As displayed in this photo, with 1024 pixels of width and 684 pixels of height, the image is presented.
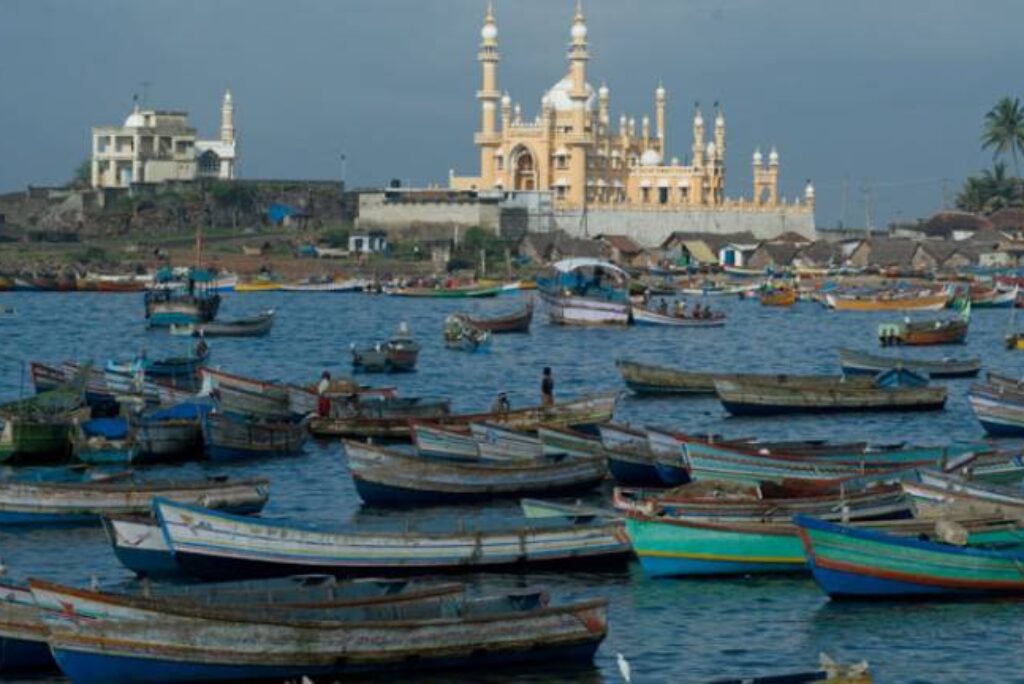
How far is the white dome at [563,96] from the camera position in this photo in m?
153

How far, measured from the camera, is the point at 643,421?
182 feet

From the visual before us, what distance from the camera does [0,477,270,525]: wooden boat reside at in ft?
113

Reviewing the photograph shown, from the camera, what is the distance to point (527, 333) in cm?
9338

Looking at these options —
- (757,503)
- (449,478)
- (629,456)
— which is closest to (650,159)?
(629,456)

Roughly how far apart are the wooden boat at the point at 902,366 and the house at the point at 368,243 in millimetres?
79952

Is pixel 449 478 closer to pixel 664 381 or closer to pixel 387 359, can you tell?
pixel 664 381

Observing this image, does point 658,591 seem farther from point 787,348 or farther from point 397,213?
point 397,213

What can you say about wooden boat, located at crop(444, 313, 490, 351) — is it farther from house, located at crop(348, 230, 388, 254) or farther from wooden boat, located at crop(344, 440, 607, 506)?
house, located at crop(348, 230, 388, 254)

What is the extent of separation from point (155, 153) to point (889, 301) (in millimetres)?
63475

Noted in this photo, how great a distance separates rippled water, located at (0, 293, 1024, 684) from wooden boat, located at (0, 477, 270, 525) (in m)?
0.33

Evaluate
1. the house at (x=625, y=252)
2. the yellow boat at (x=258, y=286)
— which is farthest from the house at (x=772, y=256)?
the yellow boat at (x=258, y=286)

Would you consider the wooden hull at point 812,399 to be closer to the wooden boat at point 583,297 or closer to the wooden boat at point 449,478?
the wooden boat at point 449,478

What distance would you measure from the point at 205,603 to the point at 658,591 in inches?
316

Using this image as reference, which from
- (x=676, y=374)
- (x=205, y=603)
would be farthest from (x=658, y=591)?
(x=676, y=374)
